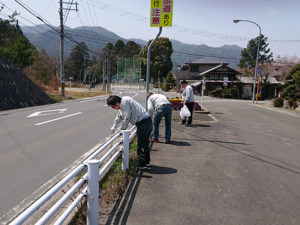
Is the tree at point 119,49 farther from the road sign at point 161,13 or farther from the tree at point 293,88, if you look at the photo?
the road sign at point 161,13

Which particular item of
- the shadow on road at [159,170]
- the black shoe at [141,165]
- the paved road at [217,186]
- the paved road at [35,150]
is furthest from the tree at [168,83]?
the black shoe at [141,165]

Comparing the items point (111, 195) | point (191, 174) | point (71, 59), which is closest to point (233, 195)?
point (191, 174)

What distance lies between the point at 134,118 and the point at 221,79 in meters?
41.5

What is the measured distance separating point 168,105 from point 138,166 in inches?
82.9

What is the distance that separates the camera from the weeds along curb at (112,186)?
106 inches

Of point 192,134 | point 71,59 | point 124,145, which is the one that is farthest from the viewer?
point 71,59

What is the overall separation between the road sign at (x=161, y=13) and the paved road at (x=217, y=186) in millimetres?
3368

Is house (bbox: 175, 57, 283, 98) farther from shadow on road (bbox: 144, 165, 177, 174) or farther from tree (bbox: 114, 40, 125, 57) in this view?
tree (bbox: 114, 40, 125, 57)

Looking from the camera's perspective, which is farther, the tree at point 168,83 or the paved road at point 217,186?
the tree at point 168,83

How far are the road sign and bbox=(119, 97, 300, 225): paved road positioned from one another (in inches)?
133

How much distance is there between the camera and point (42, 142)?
636 centimetres

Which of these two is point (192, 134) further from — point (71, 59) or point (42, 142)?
point (71, 59)

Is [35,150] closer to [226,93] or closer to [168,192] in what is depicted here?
[168,192]

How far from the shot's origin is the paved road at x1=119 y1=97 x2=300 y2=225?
2957 mm
